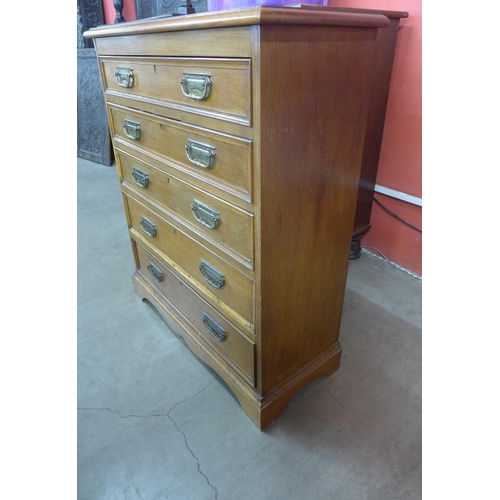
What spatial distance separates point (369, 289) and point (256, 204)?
3.85 ft

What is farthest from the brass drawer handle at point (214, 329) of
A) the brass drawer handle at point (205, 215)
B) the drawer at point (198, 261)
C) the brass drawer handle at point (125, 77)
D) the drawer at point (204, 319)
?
the brass drawer handle at point (125, 77)

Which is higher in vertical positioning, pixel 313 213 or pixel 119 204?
pixel 313 213

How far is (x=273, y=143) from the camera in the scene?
0.78 meters

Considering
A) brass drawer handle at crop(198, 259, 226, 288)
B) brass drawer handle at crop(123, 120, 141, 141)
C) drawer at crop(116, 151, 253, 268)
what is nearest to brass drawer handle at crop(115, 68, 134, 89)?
brass drawer handle at crop(123, 120, 141, 141)

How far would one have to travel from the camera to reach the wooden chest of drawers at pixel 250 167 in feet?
2.46

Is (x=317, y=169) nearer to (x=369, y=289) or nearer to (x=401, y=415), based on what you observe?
(x=401, y=415)

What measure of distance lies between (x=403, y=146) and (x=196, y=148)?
3.83ft

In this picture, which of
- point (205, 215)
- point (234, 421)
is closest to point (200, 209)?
point (205, 215)

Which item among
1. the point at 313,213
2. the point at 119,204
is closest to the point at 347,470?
the point at 313,213

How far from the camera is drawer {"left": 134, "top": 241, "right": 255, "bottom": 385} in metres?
1.14

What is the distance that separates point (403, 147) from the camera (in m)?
1.73

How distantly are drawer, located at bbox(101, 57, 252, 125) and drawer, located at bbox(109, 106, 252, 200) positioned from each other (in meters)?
0.05

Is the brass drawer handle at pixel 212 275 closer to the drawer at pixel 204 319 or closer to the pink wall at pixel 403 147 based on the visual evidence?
the drawer at pixel 204 319

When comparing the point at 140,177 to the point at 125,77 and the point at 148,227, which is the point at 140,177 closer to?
the point at 148,227
